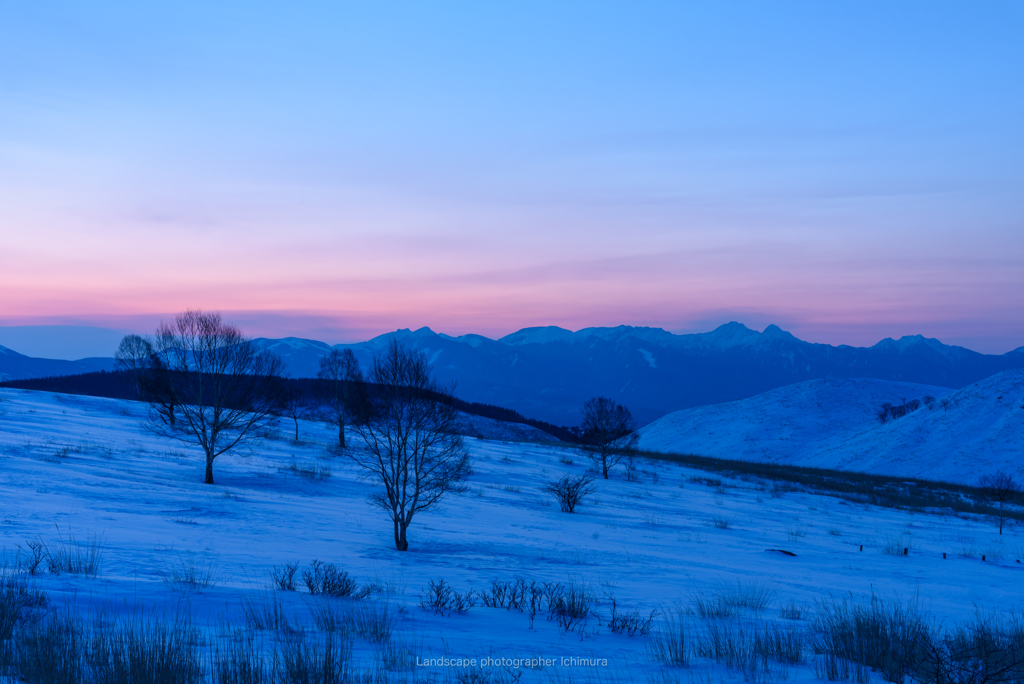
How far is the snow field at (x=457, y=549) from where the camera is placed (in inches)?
256

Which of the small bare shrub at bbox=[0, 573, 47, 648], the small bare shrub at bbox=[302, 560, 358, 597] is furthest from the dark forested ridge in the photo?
the small bare shrub at bbox=[0, 573, 47, 648]

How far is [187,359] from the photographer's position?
23734mm

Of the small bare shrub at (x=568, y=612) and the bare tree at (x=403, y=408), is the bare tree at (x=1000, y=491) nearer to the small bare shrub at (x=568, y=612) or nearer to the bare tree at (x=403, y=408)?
the bare tree at (x=403, y=408)

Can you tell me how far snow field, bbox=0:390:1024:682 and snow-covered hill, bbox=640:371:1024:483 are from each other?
4732cm

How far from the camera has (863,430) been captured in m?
93.5

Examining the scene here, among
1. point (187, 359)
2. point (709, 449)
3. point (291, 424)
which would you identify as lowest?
point (709, 449)

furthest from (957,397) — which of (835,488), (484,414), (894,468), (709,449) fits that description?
(484,414)

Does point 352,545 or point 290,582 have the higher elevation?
point 290,582

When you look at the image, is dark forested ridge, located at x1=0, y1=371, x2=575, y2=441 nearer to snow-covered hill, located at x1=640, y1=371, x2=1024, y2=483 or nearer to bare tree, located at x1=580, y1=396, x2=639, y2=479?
snow-covered hill, located at x1=640, y1=371, x2=1024, y2=483

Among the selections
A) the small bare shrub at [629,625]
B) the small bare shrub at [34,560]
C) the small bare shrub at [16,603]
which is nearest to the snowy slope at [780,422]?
→ the small bare shrub at [629,625]

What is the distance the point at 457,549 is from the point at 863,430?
9864 centimetres

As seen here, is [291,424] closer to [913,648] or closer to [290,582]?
[290,582]

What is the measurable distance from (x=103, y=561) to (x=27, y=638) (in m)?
4.97

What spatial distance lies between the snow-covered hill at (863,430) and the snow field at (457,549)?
47323 mm
